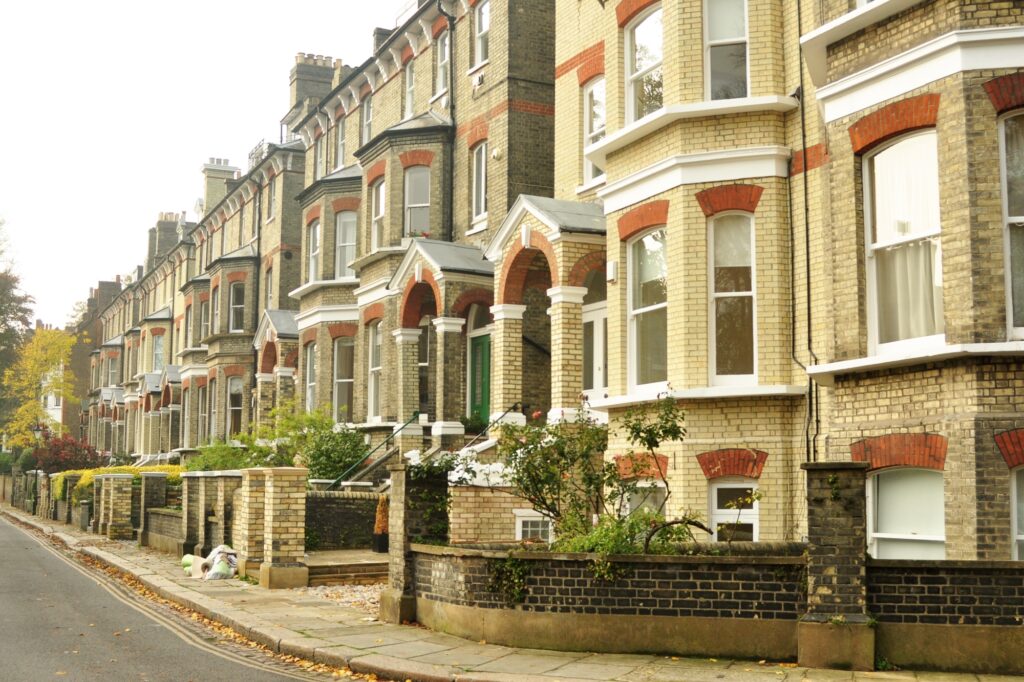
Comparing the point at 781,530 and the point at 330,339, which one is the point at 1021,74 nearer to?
the point at 781,530

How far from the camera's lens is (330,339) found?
96.7ft

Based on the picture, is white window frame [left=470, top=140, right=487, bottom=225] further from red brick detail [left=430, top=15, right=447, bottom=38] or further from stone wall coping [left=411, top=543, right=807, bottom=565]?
stone wall coping [left=411, top=543, right=807, bottom=565]

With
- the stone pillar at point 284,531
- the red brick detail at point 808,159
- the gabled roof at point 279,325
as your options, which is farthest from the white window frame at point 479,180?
the gabled roof at point 279,325

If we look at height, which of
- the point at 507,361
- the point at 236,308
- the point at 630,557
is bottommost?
the point at 630,557

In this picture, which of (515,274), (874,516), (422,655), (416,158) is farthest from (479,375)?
(422,655)

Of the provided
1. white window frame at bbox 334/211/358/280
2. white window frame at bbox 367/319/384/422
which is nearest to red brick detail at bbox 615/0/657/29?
white window frame at bbox 367/319/384/422

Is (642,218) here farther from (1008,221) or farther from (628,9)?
(1008,221)

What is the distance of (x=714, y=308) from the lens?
1439cm

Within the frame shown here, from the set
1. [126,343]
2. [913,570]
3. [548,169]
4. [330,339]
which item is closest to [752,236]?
[913,570]

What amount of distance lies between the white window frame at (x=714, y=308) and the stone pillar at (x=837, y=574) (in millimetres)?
4958

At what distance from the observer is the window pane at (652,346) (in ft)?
49.8

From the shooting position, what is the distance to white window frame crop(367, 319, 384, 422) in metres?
26.6

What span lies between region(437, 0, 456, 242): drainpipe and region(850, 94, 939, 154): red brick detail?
14.0 m

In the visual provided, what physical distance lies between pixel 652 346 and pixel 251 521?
682 cm
